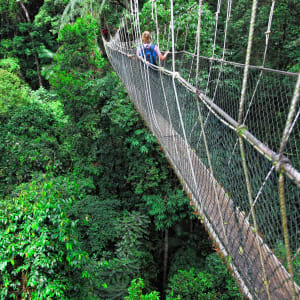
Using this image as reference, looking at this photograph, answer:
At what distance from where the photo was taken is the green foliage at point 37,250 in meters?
1.55

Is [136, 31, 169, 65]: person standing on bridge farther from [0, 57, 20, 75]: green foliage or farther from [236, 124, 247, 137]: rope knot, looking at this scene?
[0, 57, 20, 75]: green foliage

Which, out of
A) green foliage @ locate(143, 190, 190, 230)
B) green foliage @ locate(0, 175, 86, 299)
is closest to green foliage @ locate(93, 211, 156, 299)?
green foliage @ locate(143, 190, 190, 230)

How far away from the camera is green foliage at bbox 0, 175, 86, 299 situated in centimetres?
155

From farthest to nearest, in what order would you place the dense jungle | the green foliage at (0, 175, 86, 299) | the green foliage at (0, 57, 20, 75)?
1. the green foliage at (0, 57, 20, 75)
2. the dense jungle
3. the green foliage at (0, 175, 86, 299)

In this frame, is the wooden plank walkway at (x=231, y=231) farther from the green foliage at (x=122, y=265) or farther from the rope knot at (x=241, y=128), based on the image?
the green foliage at (x=122, y=265)

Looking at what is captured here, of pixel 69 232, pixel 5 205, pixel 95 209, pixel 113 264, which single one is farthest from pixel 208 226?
pixel 95 209

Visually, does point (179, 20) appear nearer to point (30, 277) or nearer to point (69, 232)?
point (69, 232)

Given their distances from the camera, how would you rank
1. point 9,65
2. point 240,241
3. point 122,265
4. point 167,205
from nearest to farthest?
point 240,241, point 122,265, point 167,205, point 9,65

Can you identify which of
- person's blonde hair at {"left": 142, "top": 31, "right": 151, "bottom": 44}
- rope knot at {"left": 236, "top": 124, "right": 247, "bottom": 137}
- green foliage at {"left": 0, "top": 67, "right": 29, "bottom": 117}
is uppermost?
person's blonde hair at {"left": 142, "top": 31, "right": 151, "bottom": 44}

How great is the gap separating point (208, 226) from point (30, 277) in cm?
107

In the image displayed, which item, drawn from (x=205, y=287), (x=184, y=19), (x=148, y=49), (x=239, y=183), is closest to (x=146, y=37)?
(x=148, y=49)

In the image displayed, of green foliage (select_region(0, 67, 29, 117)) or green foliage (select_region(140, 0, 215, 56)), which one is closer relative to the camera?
green foliage (select_region(140, 0, 215, 56))

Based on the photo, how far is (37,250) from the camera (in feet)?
5.29

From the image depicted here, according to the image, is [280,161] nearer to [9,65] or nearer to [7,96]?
[7,96]
